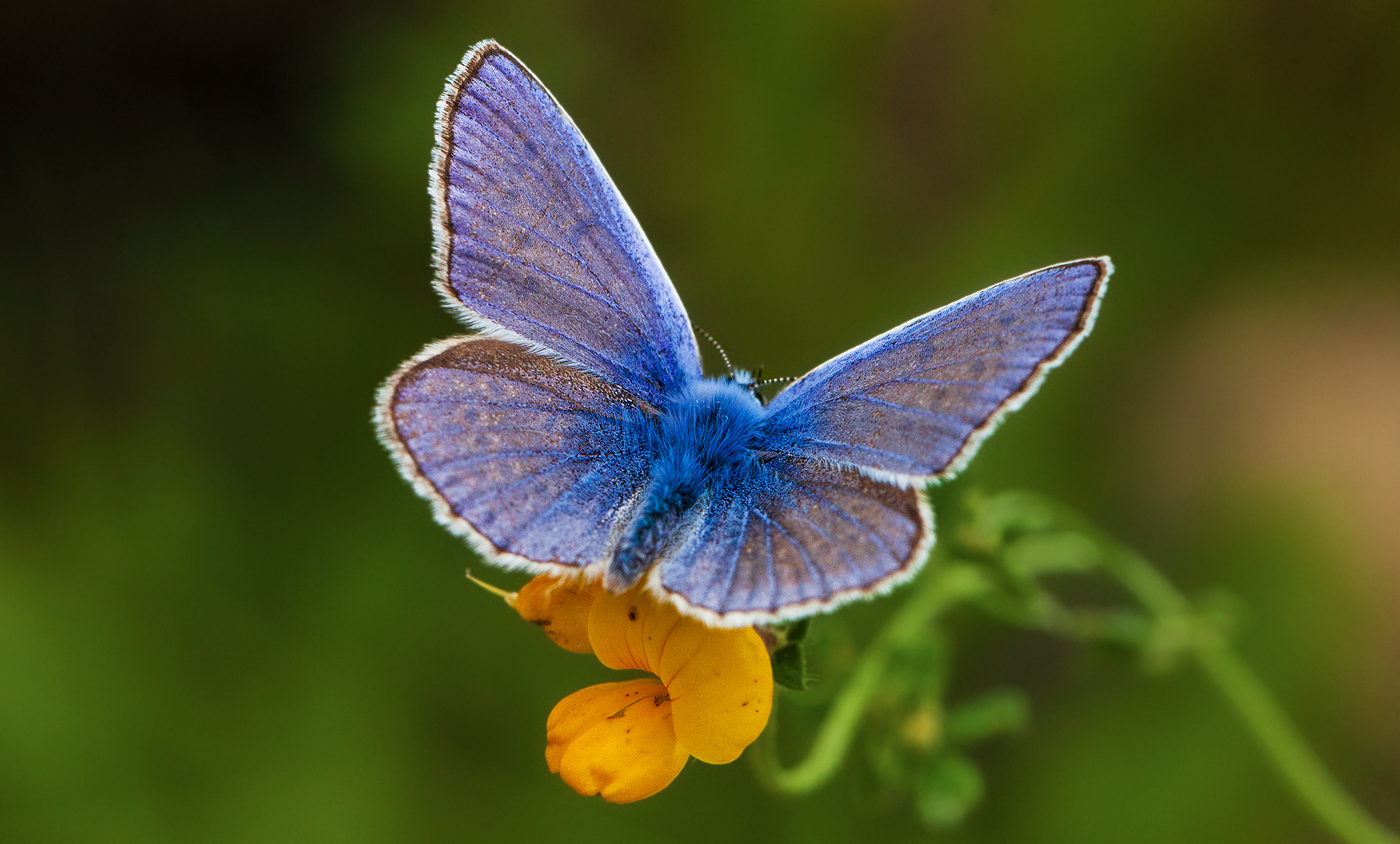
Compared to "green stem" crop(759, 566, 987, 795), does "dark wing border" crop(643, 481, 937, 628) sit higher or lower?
higher

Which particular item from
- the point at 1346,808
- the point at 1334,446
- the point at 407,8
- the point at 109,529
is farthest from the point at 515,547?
the point at 1334,446

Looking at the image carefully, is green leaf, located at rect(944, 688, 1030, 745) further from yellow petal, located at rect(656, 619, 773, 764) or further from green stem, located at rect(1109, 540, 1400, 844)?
yellow petal, located at rect(656, 619, 773, 764)

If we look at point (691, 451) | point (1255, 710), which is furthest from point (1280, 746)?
point (691, 451)

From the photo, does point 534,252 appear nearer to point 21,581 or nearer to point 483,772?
point 483,772

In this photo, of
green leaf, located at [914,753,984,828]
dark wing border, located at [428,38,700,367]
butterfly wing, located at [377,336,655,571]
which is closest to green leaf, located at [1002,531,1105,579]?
green leaf, located at [914,753,984,828]

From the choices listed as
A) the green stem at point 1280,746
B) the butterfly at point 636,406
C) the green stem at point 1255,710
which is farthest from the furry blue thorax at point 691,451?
the green stem at point 1280,746

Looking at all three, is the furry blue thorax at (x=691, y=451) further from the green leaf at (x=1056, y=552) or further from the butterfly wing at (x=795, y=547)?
the green leaf at (x=1056, y=552)
